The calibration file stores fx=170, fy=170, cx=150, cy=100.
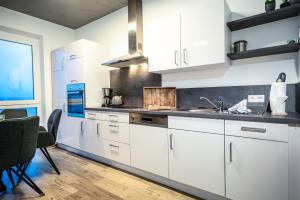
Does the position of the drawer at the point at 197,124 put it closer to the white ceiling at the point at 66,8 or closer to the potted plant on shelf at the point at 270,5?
the potted plant on shelf at the point at 270,5

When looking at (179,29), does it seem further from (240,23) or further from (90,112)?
(90,112)

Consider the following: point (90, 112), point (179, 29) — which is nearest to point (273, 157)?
point (179, 29)

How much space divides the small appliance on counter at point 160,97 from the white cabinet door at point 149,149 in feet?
1.38

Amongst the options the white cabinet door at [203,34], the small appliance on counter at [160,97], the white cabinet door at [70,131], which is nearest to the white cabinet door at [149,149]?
the small appliance on counter at [160,97]

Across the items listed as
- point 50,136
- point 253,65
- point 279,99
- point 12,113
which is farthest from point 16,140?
point 253,65

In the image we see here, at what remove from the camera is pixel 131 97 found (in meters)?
3.04

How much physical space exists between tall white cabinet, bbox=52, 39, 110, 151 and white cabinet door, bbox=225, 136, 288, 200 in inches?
92.7

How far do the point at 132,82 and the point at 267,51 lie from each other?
2000 mm

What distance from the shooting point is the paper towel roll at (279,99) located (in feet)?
4.88

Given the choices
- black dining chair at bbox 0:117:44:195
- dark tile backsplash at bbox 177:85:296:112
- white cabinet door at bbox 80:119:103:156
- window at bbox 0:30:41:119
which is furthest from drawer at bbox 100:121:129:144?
window at bbox 0:30:41:119

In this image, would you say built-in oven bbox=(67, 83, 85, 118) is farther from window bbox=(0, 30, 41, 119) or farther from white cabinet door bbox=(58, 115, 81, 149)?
window bbox=(0, 30, 41, 119)

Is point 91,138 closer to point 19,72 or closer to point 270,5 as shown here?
point 19,72

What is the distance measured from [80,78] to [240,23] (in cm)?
257

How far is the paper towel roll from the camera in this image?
1.49 m
